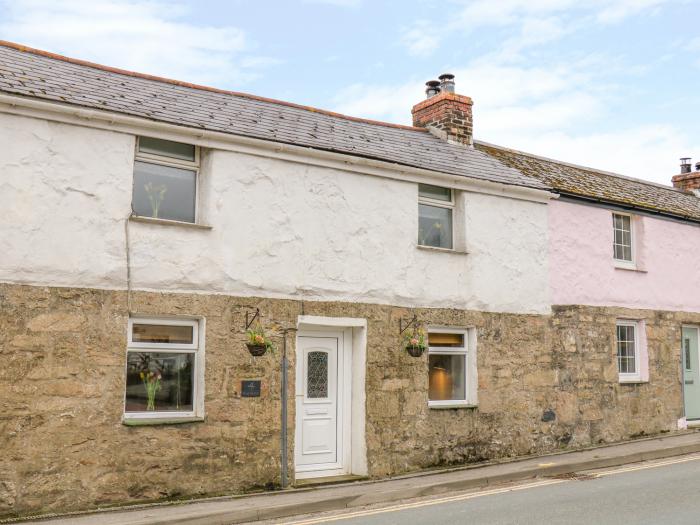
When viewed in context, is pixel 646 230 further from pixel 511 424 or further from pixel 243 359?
pixel 243 359

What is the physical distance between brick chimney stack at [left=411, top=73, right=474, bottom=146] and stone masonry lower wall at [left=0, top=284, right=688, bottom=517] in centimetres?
404

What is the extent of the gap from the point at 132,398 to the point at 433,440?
501 cm

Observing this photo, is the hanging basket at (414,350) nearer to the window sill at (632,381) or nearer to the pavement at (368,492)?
the pavement at (368,492)

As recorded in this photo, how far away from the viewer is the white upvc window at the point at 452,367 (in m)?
12.7

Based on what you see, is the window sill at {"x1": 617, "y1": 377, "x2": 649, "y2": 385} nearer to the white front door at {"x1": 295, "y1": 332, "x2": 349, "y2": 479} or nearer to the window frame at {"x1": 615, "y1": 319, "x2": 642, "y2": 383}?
the window frame at {"x1": 615, "y1": 319, "x2": 642, "y2": 383}

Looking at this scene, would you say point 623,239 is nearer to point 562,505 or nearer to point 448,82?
point 448,82

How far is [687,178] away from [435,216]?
1124cm

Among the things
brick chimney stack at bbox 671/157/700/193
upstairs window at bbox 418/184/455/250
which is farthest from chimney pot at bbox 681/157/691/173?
upstairs window at bbox 418/184/455/250

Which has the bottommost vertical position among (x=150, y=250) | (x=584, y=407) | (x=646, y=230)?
(x=584, y=407)

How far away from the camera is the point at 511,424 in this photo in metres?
13.3

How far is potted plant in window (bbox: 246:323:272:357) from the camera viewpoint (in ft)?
34.3

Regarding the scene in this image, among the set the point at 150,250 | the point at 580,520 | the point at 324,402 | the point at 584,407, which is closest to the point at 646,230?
the point at 584,407

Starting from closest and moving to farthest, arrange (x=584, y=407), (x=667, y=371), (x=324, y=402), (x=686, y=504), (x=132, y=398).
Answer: (x=686, y=504) → (x=132, y=398) → (x=324, y=402) → (x=584, y=407) → (x=667, y=371)

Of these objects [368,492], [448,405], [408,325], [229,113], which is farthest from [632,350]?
[229,113]
